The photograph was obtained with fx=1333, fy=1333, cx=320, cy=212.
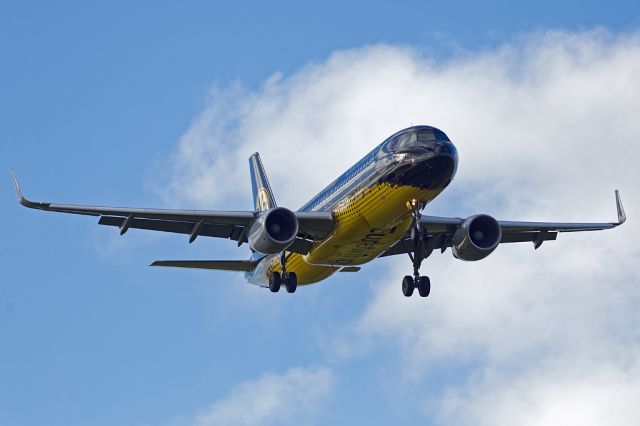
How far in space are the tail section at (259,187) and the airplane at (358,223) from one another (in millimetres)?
5365

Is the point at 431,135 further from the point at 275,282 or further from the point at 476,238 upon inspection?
the point at 275,282

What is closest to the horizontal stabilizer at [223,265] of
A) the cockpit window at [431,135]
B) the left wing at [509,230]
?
the left wing at [509,230]

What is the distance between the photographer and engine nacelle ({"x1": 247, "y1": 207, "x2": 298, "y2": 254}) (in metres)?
53.2

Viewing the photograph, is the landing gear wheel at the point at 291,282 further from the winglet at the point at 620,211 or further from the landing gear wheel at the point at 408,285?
the winglet at the point at 620,211

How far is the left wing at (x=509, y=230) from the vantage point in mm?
58062

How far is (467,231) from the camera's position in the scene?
5712cm

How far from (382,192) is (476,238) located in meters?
7.59

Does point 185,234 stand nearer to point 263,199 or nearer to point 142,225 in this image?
point 142,225

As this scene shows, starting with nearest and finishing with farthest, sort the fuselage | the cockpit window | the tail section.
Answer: the fuselage → the cockpit window → the tail section

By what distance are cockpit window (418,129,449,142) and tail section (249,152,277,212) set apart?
53.4 ft

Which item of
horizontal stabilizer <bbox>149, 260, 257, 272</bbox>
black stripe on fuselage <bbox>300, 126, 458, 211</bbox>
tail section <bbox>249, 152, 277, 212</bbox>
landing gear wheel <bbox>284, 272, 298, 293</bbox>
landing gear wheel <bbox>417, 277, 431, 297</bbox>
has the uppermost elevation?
tail section <bbox>249, 152, 277, 212</bbox>

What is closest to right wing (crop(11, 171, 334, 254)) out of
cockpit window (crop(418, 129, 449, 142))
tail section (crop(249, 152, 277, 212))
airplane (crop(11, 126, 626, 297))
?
airplane (crop(11, 126, 626, 297))

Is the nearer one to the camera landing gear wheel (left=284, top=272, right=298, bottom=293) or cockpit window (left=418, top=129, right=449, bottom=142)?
cockpit window (left=418, top=129, right=449, bottom=142)

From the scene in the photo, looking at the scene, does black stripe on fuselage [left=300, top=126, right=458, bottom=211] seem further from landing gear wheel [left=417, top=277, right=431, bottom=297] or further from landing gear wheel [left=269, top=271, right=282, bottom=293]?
landing gear wheel [left=269, top=271, right=282, bottom=293]
